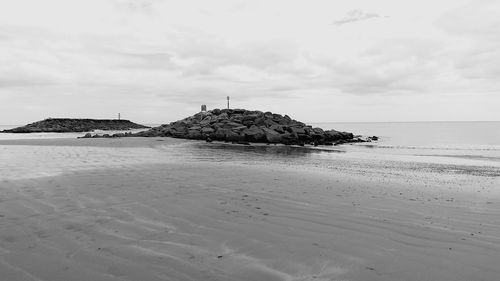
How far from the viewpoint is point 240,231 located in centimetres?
525

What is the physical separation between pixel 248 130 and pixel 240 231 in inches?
1224

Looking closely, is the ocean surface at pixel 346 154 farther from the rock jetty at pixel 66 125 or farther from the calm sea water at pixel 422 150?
the rock jetty at pixel 66 125

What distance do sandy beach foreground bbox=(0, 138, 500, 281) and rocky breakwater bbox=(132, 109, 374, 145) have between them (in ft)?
82.4

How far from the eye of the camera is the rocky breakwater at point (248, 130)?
114 feet

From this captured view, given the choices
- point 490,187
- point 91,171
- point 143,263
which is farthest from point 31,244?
point 490,187

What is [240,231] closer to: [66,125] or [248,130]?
[248,130]

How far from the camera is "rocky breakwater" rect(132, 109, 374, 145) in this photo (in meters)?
34.8

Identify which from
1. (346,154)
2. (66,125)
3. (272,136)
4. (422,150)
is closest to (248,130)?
(272,136)

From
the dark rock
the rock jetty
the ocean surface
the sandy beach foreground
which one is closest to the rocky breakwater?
the dark rock

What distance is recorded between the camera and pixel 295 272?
382 cm

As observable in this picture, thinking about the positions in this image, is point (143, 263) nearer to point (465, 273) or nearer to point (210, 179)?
point (465, 273)

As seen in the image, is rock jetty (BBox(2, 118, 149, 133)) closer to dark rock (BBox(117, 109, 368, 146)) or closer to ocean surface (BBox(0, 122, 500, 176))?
dark rock (BBox(117, 109, 368, 146))

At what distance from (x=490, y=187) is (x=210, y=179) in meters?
7.97

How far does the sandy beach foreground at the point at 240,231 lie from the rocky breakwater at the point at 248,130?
2512 cm
